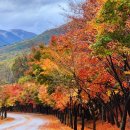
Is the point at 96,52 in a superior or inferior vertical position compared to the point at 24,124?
superior

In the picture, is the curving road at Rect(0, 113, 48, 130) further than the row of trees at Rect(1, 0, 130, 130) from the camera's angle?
A: Yes

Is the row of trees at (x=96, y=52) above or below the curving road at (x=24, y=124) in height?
above

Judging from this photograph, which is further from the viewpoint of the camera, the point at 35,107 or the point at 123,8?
the point at 35,107

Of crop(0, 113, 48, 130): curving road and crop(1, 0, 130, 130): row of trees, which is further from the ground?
crop(1, 0, 130, 130): row of trees

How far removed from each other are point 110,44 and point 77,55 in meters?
13.7

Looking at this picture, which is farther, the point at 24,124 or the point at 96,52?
the point at 24,124

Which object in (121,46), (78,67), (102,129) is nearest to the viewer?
(121,46)

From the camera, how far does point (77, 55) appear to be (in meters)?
38.3

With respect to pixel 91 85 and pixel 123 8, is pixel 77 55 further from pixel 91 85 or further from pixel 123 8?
pixel 123 8

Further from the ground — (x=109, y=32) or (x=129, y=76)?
(x=109, y=32)

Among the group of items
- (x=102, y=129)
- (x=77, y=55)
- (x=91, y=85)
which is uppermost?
(x=77, y=55)

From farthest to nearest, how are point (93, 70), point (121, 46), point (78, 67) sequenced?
point (78, 67), point (93, 70), point (121, 46)

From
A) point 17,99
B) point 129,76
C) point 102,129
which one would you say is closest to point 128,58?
point 129,76

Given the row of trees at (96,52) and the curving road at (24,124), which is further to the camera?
the curving road at (24,124)
